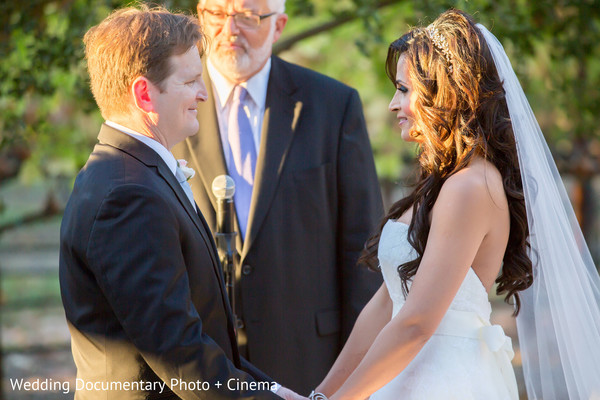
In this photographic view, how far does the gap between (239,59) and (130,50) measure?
4.46 feet

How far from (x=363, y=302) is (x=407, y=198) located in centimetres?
79

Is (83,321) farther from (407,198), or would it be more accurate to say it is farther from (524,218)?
(524,218)

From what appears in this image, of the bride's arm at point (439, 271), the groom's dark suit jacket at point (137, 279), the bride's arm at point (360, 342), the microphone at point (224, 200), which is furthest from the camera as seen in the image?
the bride's arm at point (360, 342)

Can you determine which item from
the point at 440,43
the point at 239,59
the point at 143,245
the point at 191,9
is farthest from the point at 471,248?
the point at 191,9

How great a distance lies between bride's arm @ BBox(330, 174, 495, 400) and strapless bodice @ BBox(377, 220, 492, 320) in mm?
171

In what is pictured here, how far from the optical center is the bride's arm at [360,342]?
2920 millimetres

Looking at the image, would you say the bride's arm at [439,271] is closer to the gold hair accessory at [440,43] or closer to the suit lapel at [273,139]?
the gold hair accessory at [440,43]

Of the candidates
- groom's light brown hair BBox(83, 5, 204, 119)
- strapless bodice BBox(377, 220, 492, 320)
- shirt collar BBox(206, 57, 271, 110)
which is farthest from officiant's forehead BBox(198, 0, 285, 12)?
strapless bodice BBox(377, 220, 492, 320)

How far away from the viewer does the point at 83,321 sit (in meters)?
2.09

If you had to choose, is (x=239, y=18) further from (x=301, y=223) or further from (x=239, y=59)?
(x=301, y=223)

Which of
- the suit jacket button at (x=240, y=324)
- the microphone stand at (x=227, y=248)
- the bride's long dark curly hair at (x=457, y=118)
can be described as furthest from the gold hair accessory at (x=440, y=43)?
the suit jacket button at (x=240, y=324)

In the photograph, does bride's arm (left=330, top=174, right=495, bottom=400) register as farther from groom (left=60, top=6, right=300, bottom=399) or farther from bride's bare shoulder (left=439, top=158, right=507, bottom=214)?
groom (left=60, top=6, right=300, bottom=399)

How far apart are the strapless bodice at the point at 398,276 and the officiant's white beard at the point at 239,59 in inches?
46.3

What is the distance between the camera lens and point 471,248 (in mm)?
2402
